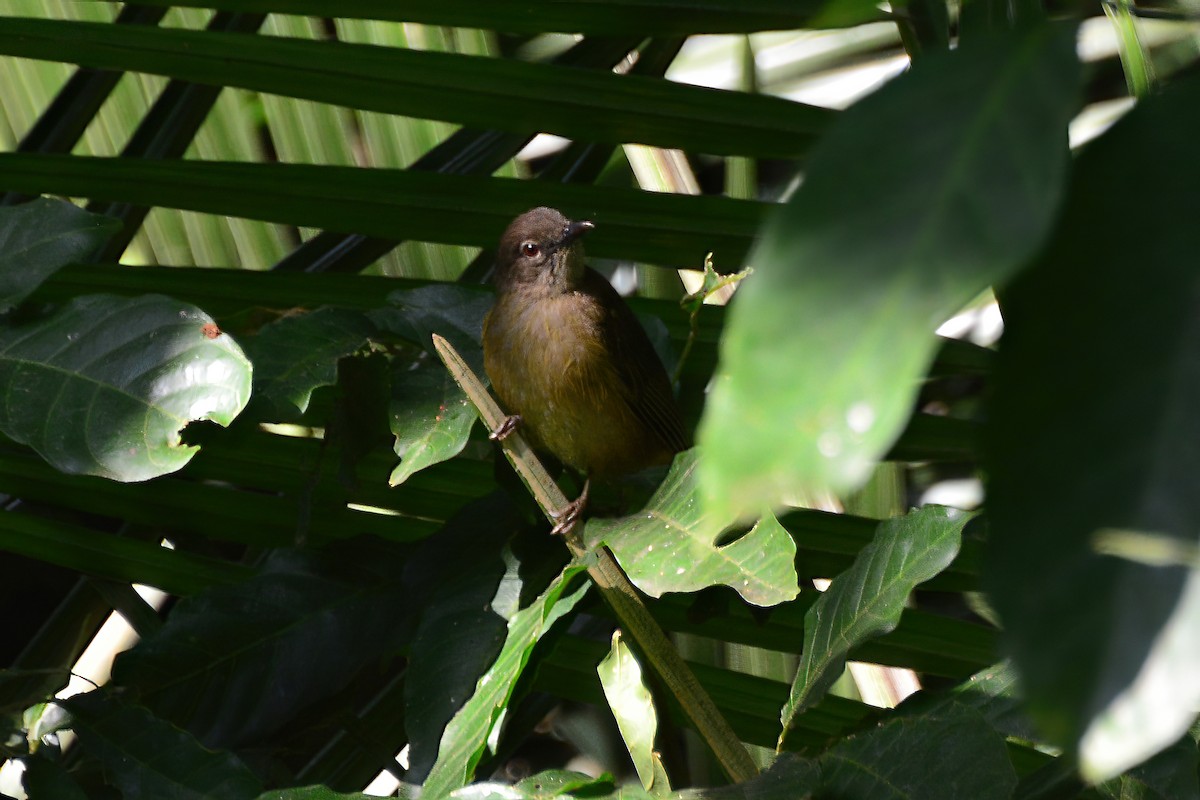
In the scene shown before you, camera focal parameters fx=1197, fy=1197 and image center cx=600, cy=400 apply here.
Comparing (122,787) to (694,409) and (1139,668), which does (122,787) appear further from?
(1139,668)

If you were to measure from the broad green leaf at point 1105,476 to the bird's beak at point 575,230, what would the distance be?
6.39 feet

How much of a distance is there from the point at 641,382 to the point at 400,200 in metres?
1.12

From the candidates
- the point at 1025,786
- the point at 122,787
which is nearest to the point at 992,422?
the point at 1025,786

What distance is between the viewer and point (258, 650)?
182cm

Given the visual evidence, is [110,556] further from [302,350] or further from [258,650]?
[302,350]

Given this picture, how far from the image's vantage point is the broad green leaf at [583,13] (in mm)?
1989

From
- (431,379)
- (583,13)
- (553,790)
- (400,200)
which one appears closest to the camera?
(553,790)

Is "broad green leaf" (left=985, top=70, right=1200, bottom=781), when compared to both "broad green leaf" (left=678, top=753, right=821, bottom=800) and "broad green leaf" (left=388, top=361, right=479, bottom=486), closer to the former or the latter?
"broad green leaf" (left=678, top=753, right=821, bottom=800)

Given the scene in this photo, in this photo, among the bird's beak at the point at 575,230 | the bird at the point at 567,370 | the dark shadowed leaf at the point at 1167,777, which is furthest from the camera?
the bird at the point at 567,370

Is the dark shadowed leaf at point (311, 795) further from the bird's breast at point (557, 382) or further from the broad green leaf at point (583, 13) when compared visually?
the bird's breast at point (557, 382)

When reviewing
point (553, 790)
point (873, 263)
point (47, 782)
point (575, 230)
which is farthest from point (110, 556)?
point (873, 263)

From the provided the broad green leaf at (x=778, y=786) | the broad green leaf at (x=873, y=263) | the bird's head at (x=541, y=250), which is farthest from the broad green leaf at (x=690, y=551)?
the bird's head at (x=541, y=250)

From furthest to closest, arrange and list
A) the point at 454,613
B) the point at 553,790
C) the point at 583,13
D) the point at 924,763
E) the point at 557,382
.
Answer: the point at 557,382
the point at 583,13
the point at 454,613
the point at 553,790
the point at 924,763

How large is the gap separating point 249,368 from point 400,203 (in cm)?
74
